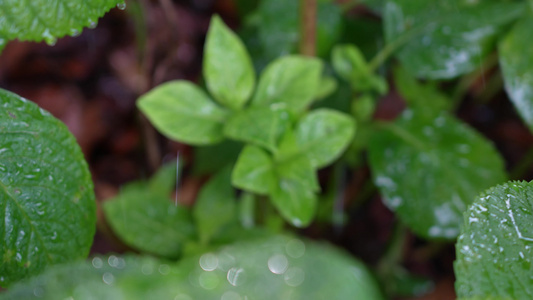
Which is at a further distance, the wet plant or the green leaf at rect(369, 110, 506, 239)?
Result: the green leaf at rect(369, 110, 506, 239)

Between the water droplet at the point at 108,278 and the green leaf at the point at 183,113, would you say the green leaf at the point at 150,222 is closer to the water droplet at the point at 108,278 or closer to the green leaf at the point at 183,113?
the green leaf at the point at 183,113

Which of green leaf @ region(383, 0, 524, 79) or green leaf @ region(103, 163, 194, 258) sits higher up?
green leaf @ region(383, 0, 524, 79)

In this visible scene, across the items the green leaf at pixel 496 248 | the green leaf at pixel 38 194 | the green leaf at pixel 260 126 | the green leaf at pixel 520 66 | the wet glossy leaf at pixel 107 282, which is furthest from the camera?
the green leaf at pixel 520 66

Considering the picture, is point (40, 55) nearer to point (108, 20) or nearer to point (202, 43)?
point (108, 20)

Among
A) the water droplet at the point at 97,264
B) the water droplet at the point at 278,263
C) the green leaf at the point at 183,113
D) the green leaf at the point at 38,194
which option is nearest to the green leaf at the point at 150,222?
the green leaf at the point at 183,113

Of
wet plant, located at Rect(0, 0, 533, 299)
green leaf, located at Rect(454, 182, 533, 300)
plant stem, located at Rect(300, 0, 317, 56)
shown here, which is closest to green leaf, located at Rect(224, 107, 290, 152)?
wet plant, located at Rect(0, 0, 533, 299)

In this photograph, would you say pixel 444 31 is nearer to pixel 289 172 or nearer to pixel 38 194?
pixel 289 172

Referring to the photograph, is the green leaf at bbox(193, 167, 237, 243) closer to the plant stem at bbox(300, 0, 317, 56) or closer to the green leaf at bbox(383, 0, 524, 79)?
the plant stem at bbox(300, 0, 317, 56)

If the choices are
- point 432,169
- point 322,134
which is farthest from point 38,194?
point 432,169
